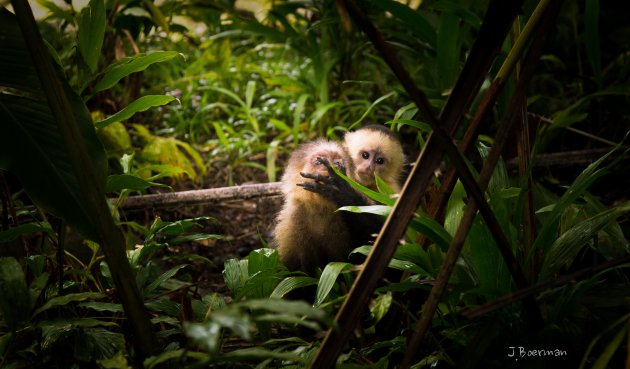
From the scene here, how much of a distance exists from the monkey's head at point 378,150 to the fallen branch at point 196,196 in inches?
24.1

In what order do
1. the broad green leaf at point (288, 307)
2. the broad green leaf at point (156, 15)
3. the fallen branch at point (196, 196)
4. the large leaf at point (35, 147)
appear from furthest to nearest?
the broad green leaf at point (156, 15)
the fallen branch at point (196, 196)
the large leaf at point (35, 147)
the broad green leaf at point (288, 307)

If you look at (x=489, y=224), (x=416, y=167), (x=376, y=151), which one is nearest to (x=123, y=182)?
(x=416, y=167)

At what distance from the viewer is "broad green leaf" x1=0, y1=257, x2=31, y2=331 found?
1.50 meters

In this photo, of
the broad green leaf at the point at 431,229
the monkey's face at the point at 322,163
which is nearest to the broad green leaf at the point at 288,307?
the broad green leaf at the point at 431,229

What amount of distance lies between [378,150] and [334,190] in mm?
922

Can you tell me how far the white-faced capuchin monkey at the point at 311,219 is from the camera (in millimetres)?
2609

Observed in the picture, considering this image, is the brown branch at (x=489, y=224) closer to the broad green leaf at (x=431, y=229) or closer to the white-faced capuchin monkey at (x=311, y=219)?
the broad green leaf at (x=431, y=229)

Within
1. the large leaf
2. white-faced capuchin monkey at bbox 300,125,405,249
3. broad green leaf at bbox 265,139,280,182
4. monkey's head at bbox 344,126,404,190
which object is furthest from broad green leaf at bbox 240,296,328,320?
broad green leaf at bbox 265,139,280,182

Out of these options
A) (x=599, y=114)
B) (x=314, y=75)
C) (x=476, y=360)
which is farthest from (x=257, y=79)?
(x=476, y=360)

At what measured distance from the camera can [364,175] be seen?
10.3ft

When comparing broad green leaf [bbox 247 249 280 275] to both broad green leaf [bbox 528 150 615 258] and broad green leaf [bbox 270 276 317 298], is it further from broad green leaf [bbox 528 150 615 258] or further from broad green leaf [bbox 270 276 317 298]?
broad green leaf [bbox 528 150 615 258]

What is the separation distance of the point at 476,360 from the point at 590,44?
2022 millimetres

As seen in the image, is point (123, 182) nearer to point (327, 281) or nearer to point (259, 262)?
point (259, 262)
